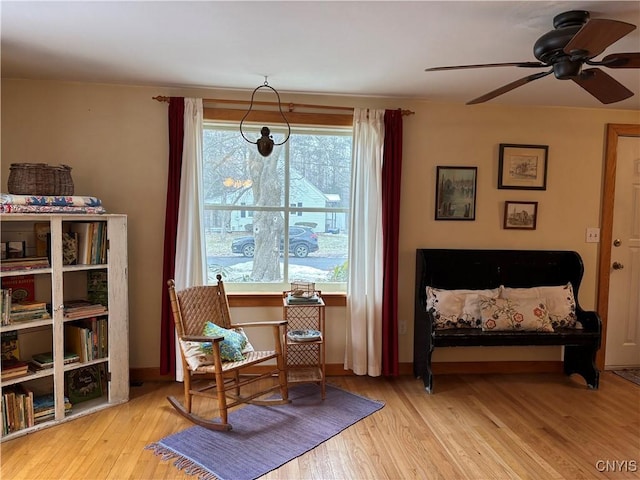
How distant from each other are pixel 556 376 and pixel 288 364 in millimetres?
2348

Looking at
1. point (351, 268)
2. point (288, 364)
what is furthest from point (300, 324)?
point (351, 268)

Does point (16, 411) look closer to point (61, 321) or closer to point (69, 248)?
point (61, 321)

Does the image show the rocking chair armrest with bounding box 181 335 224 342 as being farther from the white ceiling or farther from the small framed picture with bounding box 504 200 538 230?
the small framed picture with bounding box 504 200 538 230

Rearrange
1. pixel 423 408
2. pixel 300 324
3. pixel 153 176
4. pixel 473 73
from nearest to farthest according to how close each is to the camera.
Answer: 1. pixel 473 73
2. pixel 423 408
3. pixel 153 176
4. pixel 300 324

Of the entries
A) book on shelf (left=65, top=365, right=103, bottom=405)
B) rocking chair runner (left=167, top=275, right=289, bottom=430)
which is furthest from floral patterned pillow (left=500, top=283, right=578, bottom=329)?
book on shelf (left=65, top=365, right=103, bottom=405)

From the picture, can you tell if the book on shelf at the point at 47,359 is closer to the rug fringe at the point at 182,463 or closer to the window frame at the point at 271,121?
the rug fringe at the point at 182,463

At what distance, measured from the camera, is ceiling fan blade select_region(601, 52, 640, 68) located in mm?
1768

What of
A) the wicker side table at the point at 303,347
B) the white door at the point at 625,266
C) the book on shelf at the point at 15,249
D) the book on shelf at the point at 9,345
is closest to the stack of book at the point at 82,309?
the book on shelf at the point at 9,345

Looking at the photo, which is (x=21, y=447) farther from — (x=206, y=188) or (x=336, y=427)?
(x=206, y=188)

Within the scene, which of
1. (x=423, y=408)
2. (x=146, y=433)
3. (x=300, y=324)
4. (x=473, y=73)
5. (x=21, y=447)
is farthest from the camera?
(x=300, y=324)

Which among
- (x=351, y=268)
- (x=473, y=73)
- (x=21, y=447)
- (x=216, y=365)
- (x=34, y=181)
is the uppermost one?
(x=473, y=73)

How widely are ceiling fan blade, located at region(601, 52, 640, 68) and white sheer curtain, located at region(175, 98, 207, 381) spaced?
2.62 m

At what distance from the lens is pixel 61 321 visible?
2676 millimetres

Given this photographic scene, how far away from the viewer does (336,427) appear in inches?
105
